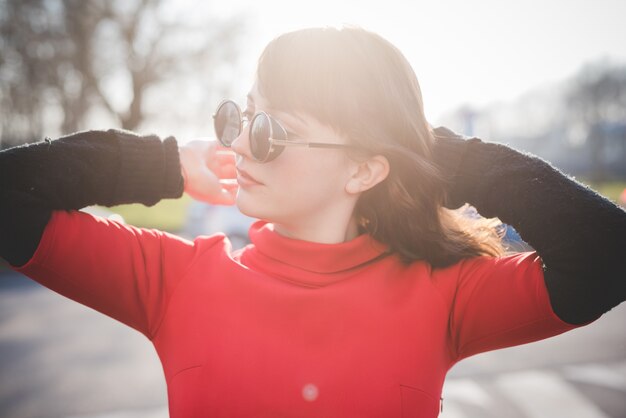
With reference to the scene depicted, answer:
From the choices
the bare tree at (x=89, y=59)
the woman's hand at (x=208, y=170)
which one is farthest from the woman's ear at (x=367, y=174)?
the bare tree at (x=89, y=59)

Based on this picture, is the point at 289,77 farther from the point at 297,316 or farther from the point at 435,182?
the point at 297,316

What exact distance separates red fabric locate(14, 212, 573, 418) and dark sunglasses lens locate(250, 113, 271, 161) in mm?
277

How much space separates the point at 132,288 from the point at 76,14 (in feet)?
66.1

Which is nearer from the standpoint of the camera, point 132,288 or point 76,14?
point 132,288

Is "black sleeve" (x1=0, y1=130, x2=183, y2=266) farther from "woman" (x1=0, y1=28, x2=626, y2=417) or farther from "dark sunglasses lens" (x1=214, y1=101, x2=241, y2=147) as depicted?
"dark sunglasses lens" (x1=214, y1=101, x2=241, y2=147)

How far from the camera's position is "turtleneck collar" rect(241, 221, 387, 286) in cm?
145

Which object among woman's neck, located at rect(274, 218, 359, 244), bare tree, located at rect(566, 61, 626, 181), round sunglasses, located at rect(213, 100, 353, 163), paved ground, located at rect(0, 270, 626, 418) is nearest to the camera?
round sunglasses, located at rect(213, 100, 353, 163)

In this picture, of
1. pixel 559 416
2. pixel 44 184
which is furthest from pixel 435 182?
pixel 559 416

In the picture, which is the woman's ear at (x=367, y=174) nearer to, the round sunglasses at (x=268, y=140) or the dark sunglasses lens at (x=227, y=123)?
the round sunglasses at (x=268, y=140)

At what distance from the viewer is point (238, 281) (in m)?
1.39

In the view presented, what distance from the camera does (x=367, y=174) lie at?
157 centimetres

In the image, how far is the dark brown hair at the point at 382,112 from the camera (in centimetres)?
143

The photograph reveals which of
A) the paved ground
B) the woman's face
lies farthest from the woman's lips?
the paved ground

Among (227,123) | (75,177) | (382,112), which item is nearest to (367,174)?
(382,112)
